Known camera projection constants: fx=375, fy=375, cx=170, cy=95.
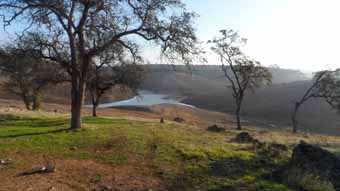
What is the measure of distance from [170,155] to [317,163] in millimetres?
4553

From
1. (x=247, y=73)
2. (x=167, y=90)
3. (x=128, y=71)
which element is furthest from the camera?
(x=167, y=90)

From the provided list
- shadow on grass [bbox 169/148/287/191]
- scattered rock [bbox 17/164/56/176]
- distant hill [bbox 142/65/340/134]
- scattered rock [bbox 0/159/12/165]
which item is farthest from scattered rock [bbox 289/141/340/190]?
distant hill [bbox 142/65/340/134]

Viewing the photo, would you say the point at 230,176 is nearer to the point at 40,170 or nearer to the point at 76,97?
the point at 40,170

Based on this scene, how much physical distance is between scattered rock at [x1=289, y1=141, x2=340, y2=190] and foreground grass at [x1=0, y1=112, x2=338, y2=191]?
0.65m

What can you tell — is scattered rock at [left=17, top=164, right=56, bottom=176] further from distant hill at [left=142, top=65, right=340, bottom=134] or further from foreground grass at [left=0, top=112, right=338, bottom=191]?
distant hill at [left=142, top=65, right=340, bottom=134]

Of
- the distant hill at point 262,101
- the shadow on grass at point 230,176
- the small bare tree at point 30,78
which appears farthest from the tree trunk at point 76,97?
the distant hill at point 262,101

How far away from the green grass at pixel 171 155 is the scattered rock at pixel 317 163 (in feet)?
2.24

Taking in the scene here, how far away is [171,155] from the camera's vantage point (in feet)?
40.2

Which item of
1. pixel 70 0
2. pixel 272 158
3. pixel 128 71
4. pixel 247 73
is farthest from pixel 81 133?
pixel 247 73

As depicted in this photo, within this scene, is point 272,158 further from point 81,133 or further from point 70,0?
point 70,0

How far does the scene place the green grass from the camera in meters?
9.63

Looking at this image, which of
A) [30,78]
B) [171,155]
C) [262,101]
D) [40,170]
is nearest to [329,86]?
[171,155]

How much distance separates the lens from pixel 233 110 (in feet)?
289

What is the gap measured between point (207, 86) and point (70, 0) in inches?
5169
